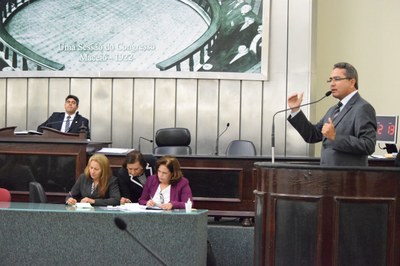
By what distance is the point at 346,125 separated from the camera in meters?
5.19

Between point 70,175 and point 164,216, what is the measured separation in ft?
8.14

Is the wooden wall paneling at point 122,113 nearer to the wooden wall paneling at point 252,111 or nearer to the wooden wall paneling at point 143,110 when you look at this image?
the wooden wall paneling at point 143,110

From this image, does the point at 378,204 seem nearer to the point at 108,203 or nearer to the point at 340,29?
the point at 108,203

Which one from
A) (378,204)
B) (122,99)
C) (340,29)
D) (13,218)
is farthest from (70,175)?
(340,29)

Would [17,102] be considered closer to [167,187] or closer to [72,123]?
[72,123]

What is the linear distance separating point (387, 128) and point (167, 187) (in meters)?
3.65

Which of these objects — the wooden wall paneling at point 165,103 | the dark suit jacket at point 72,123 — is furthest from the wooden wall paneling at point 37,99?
the wooden wall paneling at point 165,103

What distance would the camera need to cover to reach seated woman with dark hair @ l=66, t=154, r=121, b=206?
21.0 ft

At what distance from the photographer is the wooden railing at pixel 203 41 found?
998cm

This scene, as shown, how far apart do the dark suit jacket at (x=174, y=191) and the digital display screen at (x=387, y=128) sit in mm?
3501

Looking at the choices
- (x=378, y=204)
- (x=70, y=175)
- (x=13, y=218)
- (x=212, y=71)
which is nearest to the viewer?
(x=378, y=204)

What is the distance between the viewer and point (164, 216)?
5.27 metres

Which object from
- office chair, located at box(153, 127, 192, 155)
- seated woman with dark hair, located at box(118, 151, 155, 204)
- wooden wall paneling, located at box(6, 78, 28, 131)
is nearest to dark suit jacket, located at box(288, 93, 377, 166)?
seated woman with dark hair, located at box(118, 151, 155, 204)

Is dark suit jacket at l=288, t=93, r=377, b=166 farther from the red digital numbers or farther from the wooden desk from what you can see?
the red digital numbers
